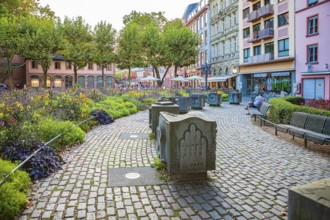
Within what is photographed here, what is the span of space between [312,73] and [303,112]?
820 inches

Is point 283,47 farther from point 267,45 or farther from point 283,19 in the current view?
point 283,19

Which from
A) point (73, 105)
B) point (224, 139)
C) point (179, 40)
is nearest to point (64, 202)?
point (224, 139)

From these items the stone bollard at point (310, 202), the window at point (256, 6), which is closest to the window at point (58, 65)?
the window at point (256, 6)

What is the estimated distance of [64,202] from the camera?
427 centimetres

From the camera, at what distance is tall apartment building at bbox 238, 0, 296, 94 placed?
3122 centimetres

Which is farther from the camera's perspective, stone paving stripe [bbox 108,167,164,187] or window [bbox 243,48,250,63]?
window [bbox 243,48,250,63]

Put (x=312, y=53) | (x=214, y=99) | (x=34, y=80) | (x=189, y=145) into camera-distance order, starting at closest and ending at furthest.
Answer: (x=189, y=145) < (x=214, y=99) < (x=312, y=53) < (x=34, y=80)

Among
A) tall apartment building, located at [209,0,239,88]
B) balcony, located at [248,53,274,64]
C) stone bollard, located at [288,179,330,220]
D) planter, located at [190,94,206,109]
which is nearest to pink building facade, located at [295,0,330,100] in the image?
balcony, located at [248,53,274,64]

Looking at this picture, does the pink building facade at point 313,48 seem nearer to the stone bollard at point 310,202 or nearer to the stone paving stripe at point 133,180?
the stone paving stripe at point 133,180

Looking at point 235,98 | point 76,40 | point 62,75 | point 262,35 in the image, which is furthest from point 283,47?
point 62,75

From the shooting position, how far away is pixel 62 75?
5275cm

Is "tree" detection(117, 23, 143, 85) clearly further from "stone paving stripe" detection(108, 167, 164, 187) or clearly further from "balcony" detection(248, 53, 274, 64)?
"stone paving stripe" detection(108, 167, 164, 187)

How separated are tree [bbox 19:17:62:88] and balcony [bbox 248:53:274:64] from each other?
24006 millimetres

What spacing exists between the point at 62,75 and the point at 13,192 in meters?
52.0
